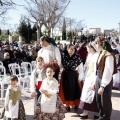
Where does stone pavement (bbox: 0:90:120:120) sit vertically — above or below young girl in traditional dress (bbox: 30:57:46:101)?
below

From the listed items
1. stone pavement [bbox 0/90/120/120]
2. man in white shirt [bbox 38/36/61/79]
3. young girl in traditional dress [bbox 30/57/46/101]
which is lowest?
stone pavement [bbox 0/90/120/120]

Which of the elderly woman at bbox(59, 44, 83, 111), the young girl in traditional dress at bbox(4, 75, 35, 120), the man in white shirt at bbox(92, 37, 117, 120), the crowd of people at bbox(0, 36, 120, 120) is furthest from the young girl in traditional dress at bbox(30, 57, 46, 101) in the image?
the elderly woman at bbox(59, 44, 83, 111)

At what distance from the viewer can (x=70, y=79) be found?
20.7ft

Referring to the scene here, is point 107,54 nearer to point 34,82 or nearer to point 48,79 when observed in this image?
point 48,79

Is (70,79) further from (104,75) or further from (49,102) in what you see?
(104,75)

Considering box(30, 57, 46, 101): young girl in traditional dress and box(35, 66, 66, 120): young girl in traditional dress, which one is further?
box(30, 57, 46, 101): young girl in traditional dress

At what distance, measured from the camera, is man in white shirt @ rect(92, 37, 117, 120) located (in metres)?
4.69

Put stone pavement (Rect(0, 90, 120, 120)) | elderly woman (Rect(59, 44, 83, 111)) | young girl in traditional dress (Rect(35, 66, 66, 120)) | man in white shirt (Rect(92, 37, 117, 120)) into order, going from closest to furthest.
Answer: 1. man in white shirt (Rect(92, 37, 117, 120))
2. young girl in traditional dress (Rect(35, 66, 66, 120))
3. stone pavement (Rect(0, 90, 120, 120))
4. elderly woman (Rect(59, 44, 83, 111))

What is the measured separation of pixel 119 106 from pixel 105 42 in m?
2.51

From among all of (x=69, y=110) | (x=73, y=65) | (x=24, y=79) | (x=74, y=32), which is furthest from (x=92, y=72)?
(x=74, y=32)

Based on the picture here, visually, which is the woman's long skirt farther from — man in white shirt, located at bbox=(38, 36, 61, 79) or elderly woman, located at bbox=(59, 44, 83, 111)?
man in white shirt, located at bbox=(38, 36, 61, 79)

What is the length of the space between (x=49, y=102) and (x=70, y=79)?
143cm

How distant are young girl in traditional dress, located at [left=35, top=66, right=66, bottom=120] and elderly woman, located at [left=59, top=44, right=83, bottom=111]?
3.98 feet

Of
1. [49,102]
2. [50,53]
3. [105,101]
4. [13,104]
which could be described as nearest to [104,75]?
[105,101]
